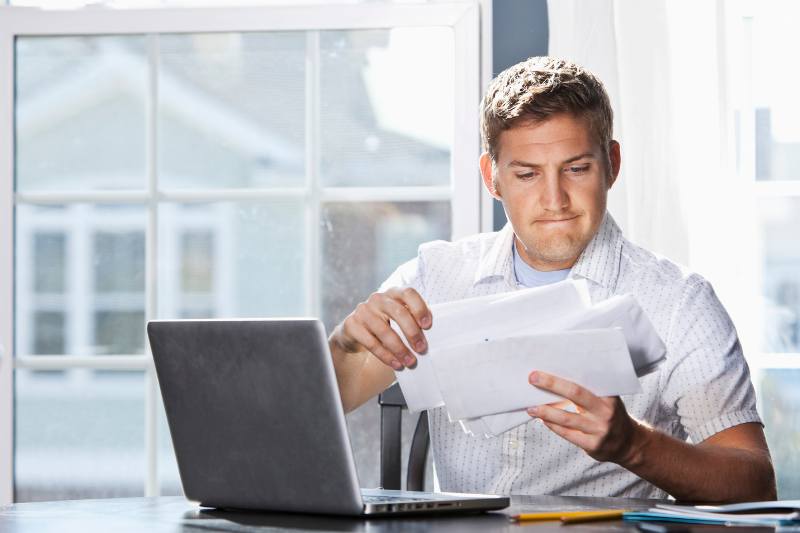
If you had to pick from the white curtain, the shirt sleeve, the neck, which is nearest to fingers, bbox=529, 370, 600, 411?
the shirt sleeve

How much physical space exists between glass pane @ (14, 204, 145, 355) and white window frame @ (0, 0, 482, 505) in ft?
0.09

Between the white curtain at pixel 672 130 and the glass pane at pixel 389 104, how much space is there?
316mm

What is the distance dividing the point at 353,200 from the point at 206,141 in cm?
37

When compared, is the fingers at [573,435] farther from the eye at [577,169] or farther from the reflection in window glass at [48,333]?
the reflection in window glass at [48,333]

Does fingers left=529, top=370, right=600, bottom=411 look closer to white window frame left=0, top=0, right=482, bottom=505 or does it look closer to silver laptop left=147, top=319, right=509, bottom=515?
silver laptop left=147, top=319, right=509, bottom=515

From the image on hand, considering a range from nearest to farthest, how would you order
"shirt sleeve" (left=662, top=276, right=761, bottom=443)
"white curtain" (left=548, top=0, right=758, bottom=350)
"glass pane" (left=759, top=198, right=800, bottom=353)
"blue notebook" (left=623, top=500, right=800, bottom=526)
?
"blue notebook" (left=623, top=500, right=800, bottom=526), "shirt sleeve" (left=662, top=276, right=761, bottom=443), "white curtain" (left=548, top=0, right=758, bottom=350), "glass pane" (left=759, top=198, right=800, bottom=353)

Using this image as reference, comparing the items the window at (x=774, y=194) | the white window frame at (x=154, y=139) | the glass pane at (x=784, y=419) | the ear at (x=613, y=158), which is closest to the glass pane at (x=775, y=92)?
the window at (x=774, y=194)

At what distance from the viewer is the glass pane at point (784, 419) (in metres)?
2.38

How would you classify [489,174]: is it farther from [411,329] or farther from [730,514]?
[730,514]

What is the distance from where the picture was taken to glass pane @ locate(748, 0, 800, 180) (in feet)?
7.91

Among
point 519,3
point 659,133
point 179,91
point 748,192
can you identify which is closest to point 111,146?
point 179,91

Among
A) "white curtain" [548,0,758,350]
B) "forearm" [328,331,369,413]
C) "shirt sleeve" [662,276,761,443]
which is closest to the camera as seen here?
"shirt sleeve" [662,276,761,443]

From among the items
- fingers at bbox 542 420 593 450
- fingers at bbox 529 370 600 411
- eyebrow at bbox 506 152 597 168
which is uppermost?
eyebrow at bbox 506 152 597 168
